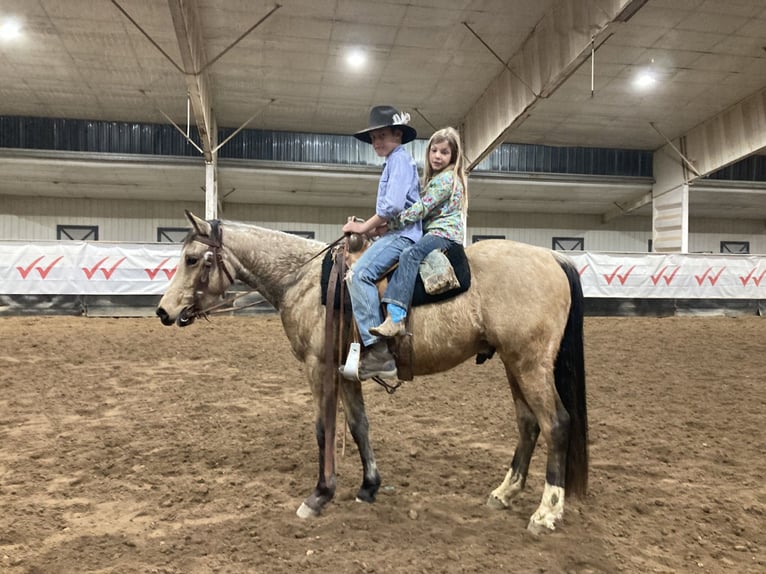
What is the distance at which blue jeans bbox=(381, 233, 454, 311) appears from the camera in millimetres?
2850

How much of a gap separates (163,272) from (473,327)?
10.6 meters

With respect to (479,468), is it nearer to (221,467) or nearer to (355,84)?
(221,467)

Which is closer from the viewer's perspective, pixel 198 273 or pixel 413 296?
pixel 413 296

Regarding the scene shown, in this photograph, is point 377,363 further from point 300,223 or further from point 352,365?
point 300,223

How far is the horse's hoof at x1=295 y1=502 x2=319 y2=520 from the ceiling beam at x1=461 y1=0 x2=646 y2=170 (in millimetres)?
9790

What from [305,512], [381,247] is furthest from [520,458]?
[381,247]

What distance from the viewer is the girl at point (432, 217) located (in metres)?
2.85

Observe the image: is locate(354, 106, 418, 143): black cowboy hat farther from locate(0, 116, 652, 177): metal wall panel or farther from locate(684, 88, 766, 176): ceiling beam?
locate(684, 88, 766, 176): ceiling beam

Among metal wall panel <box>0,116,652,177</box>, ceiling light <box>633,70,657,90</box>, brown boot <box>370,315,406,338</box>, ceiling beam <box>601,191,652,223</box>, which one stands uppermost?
ceiling light <box>633,70,657,90</box>

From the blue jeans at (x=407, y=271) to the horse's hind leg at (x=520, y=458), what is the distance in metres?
0.93

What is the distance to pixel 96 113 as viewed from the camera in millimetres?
15570

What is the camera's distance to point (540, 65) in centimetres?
1153

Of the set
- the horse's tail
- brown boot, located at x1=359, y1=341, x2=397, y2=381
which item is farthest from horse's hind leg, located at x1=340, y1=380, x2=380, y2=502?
the horse's tail

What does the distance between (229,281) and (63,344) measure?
21.4 feet
